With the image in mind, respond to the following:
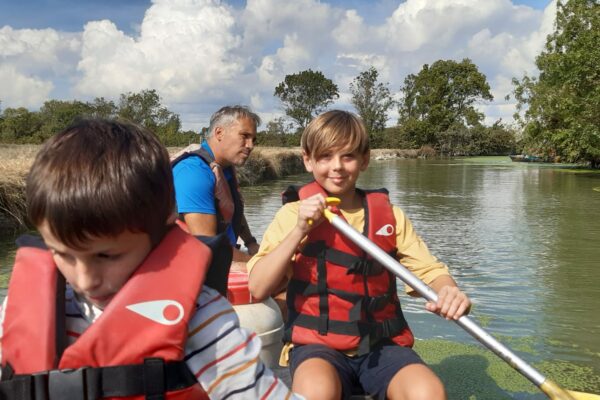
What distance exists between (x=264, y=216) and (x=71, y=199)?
920cm

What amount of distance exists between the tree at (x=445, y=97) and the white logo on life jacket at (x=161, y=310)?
191 ft

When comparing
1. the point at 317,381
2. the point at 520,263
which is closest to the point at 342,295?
the point at 317,381

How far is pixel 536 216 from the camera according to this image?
10.5 m

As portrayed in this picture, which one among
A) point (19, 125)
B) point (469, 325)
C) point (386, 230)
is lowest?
point (469, 325)

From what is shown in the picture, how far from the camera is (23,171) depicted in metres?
8.23

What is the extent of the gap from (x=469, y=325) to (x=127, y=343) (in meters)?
1.02

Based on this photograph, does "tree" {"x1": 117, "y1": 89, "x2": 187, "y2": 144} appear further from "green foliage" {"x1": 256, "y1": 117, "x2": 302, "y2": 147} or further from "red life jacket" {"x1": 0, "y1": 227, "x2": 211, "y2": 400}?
"red life jacket" {"x1": 0, "y1": 227, "x2": 211, "y2": 400}

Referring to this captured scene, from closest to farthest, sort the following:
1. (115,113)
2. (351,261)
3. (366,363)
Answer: (366,363)
(351,261)
(115,113)

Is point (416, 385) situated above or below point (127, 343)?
below

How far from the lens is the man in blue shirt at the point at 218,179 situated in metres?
3.29

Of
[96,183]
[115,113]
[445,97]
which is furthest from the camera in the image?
[445,97]

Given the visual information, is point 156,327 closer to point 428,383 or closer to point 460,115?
point 428,383

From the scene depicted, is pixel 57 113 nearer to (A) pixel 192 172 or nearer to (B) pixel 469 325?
(A) pixel 192 172

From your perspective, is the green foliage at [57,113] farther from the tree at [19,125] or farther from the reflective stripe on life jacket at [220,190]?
the reflective stripe on life jacket at [220,190]
